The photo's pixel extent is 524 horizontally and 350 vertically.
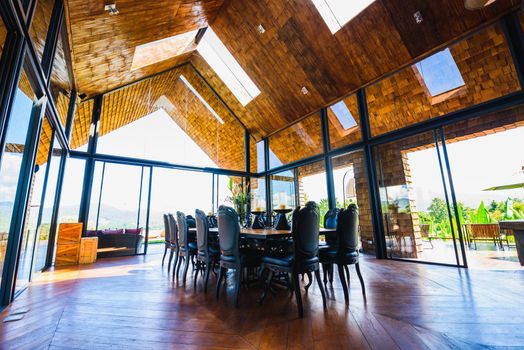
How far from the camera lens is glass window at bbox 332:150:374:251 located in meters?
5.27

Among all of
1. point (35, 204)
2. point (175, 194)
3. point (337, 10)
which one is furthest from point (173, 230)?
point (337, 10)

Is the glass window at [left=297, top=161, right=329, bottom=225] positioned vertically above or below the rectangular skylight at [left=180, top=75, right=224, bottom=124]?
below

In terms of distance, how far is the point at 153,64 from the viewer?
6188mm

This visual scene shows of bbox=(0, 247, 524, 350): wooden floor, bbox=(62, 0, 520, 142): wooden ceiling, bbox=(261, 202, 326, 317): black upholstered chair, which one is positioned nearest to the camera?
bbox=(0, 247, 524, 350): wooden floor

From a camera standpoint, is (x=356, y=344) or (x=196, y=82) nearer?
(x=356, y=344)

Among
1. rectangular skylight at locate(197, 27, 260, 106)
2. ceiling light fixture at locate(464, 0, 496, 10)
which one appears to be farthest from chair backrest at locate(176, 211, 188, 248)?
ceiling light fixture at locate(464, 0, 496, 10)

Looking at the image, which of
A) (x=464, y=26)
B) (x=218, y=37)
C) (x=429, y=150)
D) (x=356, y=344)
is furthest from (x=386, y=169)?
(x=218, y=37)

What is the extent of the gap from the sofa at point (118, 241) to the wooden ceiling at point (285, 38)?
3.35m

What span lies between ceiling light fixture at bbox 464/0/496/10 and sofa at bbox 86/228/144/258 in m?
7.70

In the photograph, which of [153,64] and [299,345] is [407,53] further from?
[153,64]

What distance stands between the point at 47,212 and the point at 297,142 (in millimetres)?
5835

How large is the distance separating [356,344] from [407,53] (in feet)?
16.4

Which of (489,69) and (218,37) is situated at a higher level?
(218,37)

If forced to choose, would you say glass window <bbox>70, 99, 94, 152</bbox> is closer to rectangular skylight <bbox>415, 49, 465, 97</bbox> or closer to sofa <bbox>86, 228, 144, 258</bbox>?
sofa <bbox>86, 228, 144, 258</bbox>
